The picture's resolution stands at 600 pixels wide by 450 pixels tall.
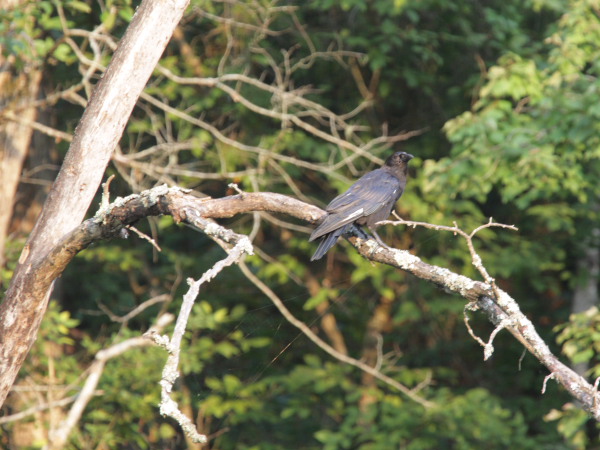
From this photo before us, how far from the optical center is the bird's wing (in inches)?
173

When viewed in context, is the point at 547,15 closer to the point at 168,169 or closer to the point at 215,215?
the point at 168,169

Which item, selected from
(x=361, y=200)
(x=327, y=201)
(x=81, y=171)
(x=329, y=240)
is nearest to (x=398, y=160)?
(x=361, y=200)

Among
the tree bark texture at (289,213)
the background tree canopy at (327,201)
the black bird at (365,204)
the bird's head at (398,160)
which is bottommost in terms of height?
the background tree canopy at (327,201)

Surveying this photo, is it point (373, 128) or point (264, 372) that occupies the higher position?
point (373, 128)

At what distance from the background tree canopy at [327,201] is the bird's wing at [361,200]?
55.4 inches

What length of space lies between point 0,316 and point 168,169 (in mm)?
3533

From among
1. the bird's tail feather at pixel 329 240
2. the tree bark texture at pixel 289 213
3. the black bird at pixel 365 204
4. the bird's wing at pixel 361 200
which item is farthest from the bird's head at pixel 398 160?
the tree bark texture at pixel 289 213

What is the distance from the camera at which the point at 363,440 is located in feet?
27.2

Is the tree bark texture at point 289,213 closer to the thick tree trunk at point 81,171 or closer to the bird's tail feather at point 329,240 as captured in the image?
the thick tree trunk at point 81,171

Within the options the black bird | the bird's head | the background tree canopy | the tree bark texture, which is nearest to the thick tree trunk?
the tree bark texture

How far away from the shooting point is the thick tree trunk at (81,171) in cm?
390

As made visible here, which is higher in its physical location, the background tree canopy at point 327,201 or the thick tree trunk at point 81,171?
the thick tree trunk at point 81,171

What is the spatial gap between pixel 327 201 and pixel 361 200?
12.6 feet

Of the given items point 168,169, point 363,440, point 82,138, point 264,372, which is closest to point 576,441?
point 363,440
